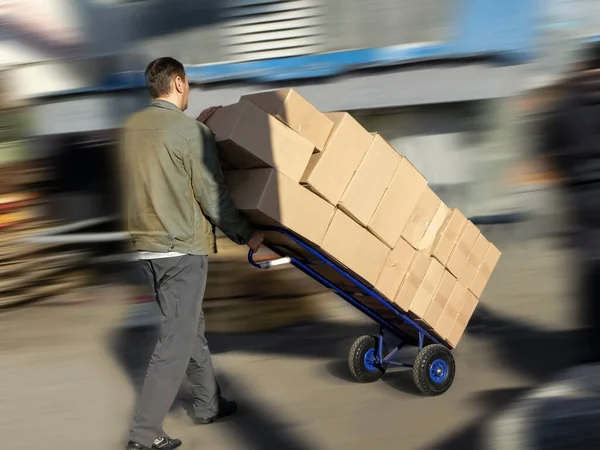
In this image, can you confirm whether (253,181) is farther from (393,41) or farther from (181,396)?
(393,41)

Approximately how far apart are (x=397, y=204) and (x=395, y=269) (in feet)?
1.18

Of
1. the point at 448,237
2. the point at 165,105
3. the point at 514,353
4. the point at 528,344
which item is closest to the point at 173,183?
the point at 165,105

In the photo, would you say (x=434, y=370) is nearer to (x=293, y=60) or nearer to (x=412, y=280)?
(x=412, y=280)

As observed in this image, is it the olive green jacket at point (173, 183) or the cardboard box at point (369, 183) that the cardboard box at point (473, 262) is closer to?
the cardboard box at point (369, 183)

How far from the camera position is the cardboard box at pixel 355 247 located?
3984mm

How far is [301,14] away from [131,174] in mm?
3994

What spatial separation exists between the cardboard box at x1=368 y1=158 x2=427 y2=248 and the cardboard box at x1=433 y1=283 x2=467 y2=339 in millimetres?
604

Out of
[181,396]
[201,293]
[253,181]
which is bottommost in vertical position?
[181,396]

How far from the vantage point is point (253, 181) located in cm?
388

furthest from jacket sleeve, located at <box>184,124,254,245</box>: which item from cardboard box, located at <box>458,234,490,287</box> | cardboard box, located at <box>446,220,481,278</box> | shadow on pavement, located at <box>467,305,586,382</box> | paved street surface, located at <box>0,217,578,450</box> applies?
shadow on pavement, located at <box>467,305,586,382</box>

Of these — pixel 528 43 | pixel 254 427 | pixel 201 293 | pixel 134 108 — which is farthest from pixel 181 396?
pixel 528 43

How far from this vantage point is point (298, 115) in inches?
154

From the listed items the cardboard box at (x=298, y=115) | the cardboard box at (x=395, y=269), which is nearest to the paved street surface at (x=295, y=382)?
the cardboard box at (x=395, y=269)

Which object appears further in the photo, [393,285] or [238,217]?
[393,285]
